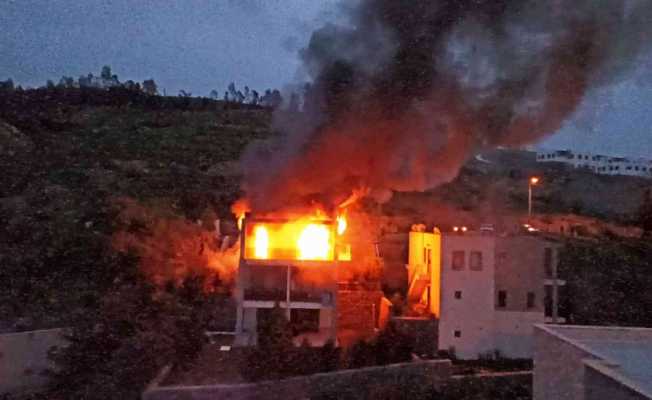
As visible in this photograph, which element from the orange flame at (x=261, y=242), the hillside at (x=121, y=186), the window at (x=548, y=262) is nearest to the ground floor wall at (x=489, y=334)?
the window at (x=548, y=262)

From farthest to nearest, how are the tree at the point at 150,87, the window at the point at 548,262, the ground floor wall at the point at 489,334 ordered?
the tree at the point at 150,87 < the window at the point at 548,262 < the ground floor wall at the point at 489,334

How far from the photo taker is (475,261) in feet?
75.4

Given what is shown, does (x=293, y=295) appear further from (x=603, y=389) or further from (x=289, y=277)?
(x=603, y=389)

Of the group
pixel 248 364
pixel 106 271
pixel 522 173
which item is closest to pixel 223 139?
pixel 522 173

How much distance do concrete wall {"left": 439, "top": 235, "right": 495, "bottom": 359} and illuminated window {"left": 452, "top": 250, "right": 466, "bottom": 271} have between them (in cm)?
9

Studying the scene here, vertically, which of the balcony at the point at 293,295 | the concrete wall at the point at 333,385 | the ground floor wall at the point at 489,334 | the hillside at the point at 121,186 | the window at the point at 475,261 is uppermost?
the hillside at the point at 121,186

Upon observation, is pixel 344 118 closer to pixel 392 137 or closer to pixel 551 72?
pixel 392 137

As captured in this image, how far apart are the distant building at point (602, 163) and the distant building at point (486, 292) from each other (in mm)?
56179

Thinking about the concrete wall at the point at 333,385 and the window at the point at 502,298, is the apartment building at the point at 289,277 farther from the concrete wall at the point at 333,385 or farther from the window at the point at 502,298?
the window at the point at 502,298

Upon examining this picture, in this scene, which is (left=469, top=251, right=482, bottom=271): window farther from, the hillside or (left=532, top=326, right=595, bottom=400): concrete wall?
the hillside

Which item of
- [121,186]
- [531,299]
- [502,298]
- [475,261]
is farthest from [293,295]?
[121,186]

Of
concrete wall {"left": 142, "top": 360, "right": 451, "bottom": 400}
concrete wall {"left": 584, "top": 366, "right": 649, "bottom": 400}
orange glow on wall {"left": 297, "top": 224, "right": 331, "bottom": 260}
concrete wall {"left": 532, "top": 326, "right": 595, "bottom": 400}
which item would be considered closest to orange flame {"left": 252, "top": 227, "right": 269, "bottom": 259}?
orange glow on wall {"left": 297, "top": 224, "right": 331, "bottom": 260}

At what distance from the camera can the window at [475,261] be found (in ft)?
75.3

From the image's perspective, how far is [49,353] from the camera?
18.6 m
